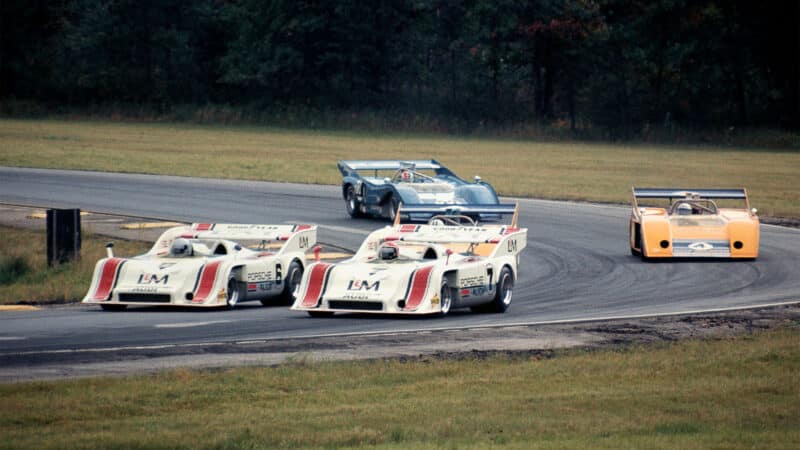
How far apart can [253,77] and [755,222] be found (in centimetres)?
5884

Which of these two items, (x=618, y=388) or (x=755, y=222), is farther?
(x=755, y=222)

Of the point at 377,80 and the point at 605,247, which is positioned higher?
the point at 377,80

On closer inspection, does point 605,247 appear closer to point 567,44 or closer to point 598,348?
point 598,348

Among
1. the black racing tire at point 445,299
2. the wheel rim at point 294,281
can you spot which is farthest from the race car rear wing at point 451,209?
the black racing tire at point 445,299

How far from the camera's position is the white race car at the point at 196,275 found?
708 inches

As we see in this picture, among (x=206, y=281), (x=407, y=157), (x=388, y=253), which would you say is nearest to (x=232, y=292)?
(x=206, y=281)

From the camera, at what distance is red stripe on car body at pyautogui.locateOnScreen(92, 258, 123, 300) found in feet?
59.5

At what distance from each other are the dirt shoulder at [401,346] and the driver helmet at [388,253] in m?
2.17

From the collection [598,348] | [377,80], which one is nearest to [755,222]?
[598,348]

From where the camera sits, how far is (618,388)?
40.2 ft

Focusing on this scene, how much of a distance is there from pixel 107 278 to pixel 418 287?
4.61m

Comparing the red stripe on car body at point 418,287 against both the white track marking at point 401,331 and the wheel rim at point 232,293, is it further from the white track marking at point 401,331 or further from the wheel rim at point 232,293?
the wheel rim at point 232,293

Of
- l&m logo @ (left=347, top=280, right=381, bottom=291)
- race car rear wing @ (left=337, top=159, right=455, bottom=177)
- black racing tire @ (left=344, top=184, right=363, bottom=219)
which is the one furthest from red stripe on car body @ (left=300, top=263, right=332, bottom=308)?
black racing tire @ (left=344, top=184, right=363, bottom=219)

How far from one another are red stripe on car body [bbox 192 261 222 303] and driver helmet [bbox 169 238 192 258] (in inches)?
24.7
